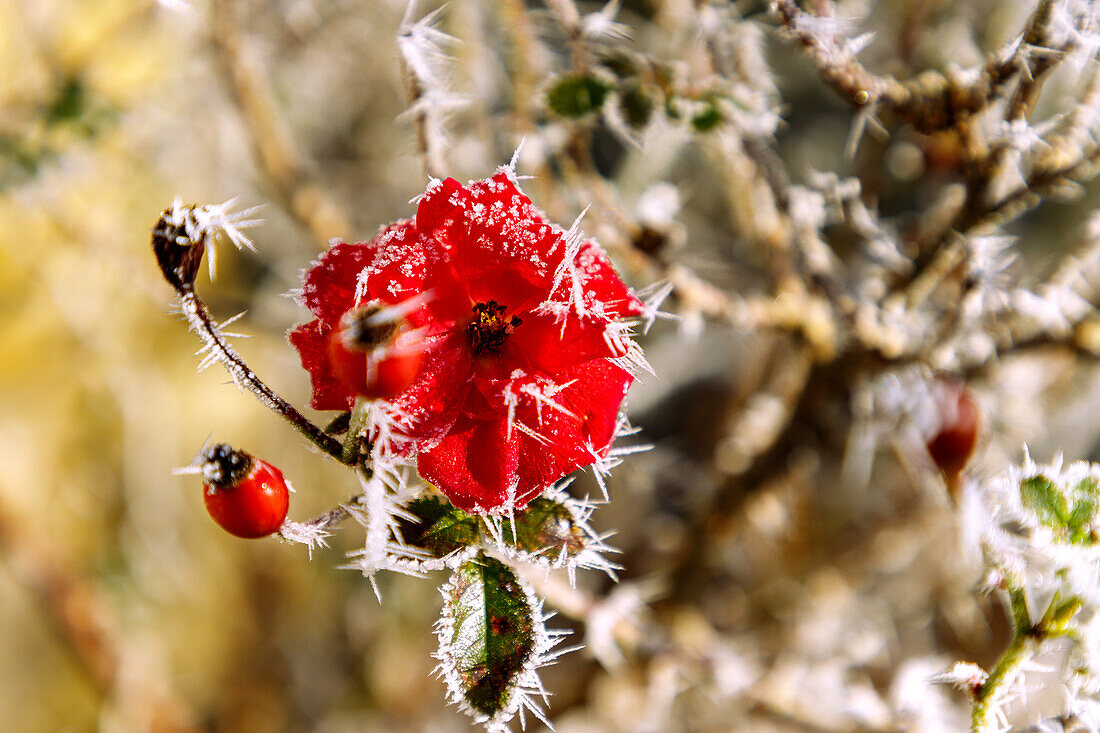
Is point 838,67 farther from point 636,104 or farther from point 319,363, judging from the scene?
point 319,363

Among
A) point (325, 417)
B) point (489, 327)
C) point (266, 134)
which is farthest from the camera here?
point (325, 417)

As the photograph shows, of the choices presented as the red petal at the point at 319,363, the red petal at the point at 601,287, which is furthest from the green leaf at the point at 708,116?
the red petal at the point at 319,363

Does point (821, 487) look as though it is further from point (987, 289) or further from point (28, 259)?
point (28, 259)

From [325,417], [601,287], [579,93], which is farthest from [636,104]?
[325,417]

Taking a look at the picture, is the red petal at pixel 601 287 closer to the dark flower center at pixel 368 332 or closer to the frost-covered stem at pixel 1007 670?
the dark flower center at pixel 368 332

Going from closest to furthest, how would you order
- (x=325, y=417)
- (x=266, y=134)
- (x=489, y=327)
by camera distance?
(x=489, y=327) < (x=266, y=134) < (x=325, y=417)

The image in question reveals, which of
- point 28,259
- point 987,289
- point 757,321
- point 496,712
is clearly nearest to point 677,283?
point 757,321
